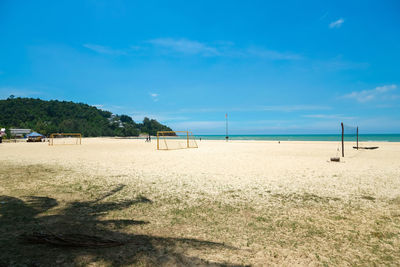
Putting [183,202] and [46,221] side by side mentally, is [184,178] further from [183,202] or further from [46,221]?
[46,221]

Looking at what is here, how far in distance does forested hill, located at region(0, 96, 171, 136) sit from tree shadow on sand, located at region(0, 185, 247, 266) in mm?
117159

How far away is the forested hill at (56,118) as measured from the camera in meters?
111

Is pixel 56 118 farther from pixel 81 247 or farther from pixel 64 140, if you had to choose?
pixel 81 247

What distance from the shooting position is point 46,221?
4.44 meters

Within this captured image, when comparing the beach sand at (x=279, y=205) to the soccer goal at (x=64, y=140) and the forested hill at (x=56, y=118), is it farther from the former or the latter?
the forested hill at (x=56, y=118)

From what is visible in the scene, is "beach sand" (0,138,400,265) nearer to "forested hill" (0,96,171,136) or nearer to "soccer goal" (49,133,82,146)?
"soccer goal" (49,133,82,146)

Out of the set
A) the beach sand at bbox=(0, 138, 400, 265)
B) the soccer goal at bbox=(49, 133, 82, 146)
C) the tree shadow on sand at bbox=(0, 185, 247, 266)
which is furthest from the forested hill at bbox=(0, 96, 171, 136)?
the tree shadow on sand at bbox=(0, 185, 247, 266)

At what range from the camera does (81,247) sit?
11.0ft

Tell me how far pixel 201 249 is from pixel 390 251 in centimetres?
280

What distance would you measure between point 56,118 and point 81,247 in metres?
153

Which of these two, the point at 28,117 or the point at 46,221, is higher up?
the point at 28,117

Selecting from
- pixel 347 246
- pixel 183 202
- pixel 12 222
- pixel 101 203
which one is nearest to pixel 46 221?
pixel 12 222

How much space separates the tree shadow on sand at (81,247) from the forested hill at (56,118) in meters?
117

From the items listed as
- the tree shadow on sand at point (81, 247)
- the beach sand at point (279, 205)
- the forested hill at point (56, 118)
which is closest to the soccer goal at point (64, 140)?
the beach sand at point (279, 205)
